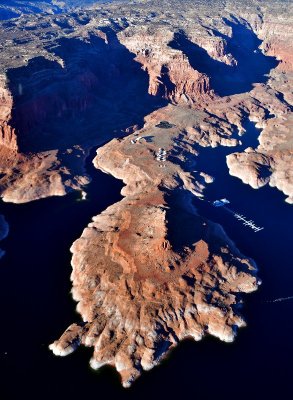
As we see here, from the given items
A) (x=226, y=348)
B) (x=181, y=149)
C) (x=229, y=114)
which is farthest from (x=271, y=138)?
(x=226, y=348)

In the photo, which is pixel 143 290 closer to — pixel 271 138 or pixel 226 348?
pixel 226 348

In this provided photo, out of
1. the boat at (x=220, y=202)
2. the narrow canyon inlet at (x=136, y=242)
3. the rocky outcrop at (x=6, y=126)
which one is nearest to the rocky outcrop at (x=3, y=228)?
the narrow canyon inlet at (x=136, y=242)

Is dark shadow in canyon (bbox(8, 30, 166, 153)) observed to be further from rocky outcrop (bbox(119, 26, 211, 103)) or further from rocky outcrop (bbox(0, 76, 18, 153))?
rocky outcrop (bbox(119, 26, 211, 103))

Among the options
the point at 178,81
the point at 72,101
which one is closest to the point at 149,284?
the point at 72,101

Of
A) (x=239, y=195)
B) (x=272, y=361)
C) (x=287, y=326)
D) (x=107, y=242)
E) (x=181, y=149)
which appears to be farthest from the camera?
(x=181, y=149)

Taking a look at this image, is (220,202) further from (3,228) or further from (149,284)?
(3,228)

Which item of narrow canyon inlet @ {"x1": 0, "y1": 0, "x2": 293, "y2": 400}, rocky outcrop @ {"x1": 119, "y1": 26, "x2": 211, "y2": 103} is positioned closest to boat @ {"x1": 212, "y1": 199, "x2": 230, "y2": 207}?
narrow canyon inlet @ {"x1": 0, "y1": 0, "x2": 293, "y2": 400}
